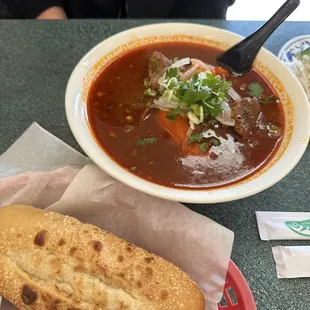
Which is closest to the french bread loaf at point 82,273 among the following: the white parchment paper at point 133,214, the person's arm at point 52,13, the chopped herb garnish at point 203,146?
the white parchment paper at point 133,214

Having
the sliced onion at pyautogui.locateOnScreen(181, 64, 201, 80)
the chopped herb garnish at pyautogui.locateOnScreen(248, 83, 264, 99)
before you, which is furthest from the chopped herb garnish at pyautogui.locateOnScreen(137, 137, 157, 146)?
the chopped herb garnish at pyautogui.locateOnScreen(248, 83, 264, 99)

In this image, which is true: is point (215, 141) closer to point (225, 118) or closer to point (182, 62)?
point (225, 118)

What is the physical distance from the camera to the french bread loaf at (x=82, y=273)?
1.04 meters

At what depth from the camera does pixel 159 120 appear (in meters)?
1.33

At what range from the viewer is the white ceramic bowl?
1.13 metres

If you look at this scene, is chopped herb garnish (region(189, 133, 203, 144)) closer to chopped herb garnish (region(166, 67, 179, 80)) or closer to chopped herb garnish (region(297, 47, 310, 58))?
chopped herb garnish (region(166, 67, 179, 80))

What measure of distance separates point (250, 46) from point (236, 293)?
0.76 meters

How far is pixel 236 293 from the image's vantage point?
3.62ft

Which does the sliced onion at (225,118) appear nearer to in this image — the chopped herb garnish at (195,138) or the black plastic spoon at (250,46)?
the chopped herb garnish at (195,138)

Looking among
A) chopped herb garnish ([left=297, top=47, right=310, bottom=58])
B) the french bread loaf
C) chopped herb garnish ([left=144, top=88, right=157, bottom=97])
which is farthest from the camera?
chopped herb garnish ([left=297, top=47, right=310, bottom=58])

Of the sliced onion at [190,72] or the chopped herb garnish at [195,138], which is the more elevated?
the sliced onion at [190,72]

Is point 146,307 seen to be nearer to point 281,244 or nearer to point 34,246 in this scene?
point 34,246

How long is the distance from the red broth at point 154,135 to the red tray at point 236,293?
22 cm

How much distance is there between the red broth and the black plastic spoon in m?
0.03
